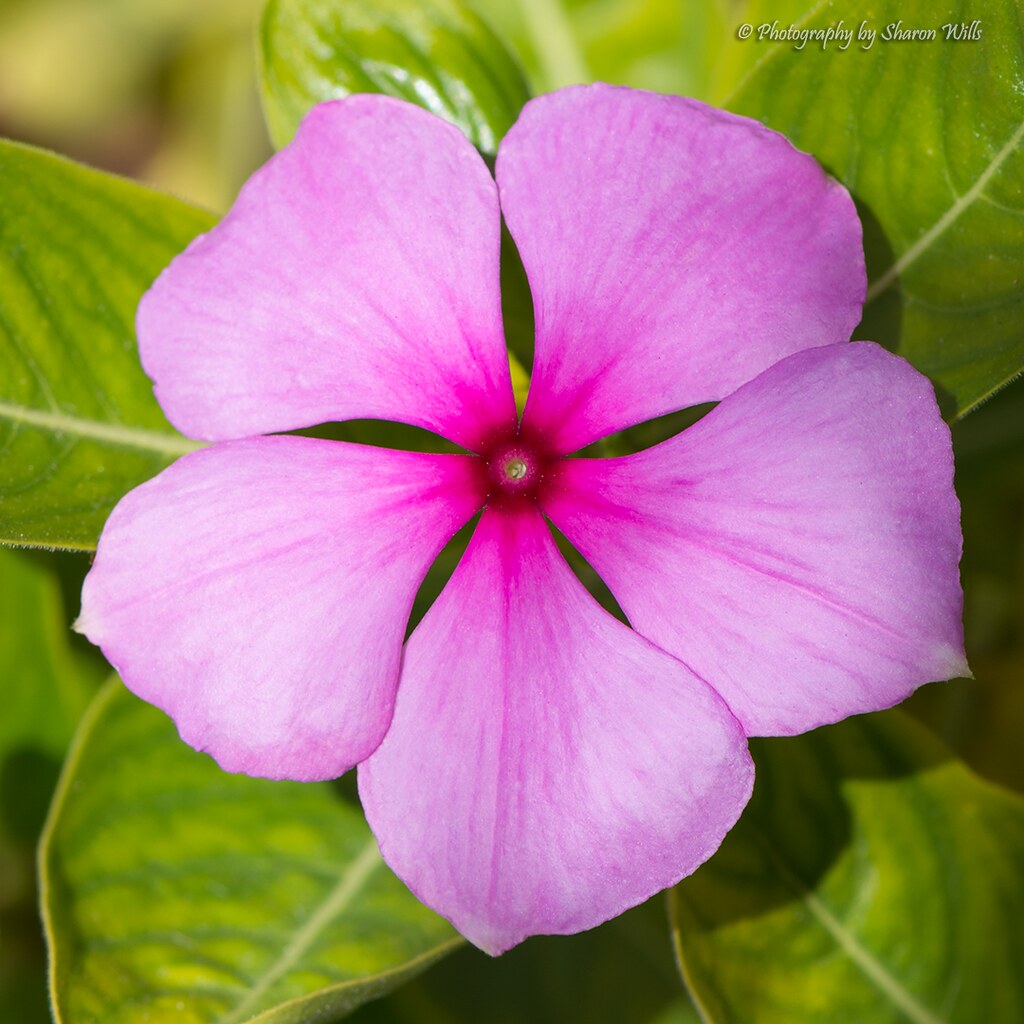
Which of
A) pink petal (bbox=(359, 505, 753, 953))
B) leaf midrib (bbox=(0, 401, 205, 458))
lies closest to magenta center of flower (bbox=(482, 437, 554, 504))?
pink petal (bbox=(359, 505, 753, 953))

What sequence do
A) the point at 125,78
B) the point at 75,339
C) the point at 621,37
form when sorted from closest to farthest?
1. the point at 75,339
2. the point at 621,37
3. the point at 125,78

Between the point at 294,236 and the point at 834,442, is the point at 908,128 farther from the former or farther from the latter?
the point at 294,236

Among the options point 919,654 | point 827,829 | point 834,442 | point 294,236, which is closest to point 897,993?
point 827,829

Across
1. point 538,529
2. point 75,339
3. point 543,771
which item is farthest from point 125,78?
point 543,771

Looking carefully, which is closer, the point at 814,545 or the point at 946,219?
the point at 814,545

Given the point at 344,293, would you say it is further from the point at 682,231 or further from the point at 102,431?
the point at 102,431

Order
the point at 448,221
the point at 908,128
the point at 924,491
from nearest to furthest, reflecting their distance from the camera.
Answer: the point at 924,491 < the point at 448,221 < the point at 908,128
